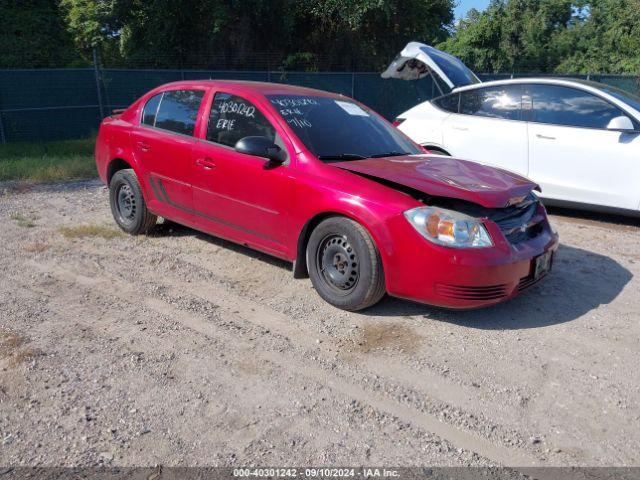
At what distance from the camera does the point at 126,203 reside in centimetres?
628

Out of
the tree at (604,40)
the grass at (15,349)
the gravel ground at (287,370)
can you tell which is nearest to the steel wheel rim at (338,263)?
the gravel ground at (287,370)

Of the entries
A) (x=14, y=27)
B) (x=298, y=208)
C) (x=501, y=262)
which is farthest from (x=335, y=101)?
(x=14, y=27)

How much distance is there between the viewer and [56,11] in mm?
17609

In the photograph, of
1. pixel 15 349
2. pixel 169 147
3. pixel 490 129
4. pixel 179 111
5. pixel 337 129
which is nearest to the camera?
pixel 15 349

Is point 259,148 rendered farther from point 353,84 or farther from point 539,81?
point 353,84

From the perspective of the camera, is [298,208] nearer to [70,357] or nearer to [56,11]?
[70,357]

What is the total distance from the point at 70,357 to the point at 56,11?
666 inches

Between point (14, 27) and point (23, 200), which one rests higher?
point (14, 27)

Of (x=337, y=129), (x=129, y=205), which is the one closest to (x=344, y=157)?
(x=337, y=129)

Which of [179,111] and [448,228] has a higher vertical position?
[179,111]

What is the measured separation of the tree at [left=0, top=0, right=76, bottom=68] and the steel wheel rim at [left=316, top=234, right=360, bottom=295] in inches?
596

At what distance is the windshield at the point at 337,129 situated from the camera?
4.84 meters

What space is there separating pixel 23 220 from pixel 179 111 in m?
2.54

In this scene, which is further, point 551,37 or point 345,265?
point 551,37
